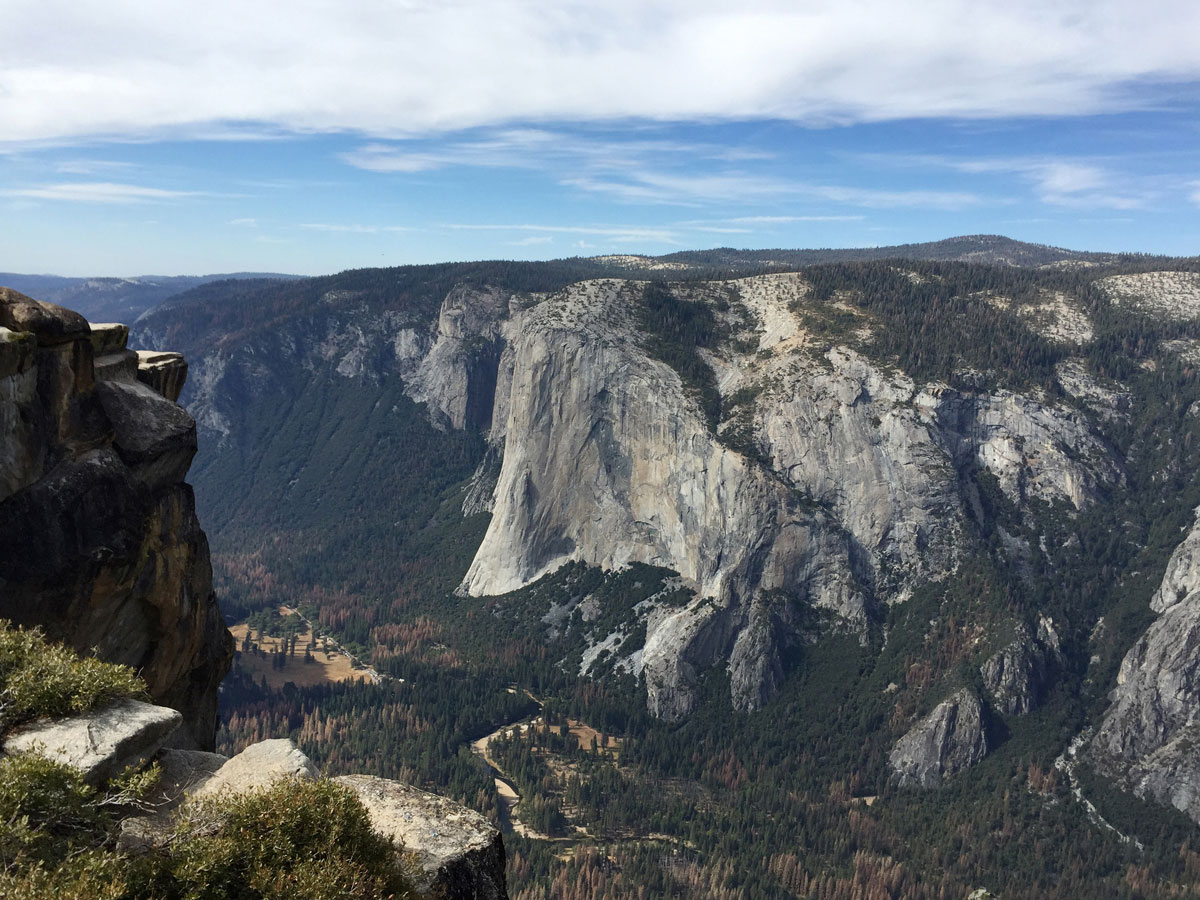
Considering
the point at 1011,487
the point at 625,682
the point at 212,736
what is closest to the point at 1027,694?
the point at 1011,487

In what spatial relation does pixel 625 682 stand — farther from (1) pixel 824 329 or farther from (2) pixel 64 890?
(2) pixel 64 890

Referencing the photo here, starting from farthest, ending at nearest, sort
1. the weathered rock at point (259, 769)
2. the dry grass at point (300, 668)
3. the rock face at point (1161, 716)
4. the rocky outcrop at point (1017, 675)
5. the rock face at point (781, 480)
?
the dry grass at point (300, 668), the rock face at point (781, 480), the rocky outcrop at point (1017, 675), the rock face at point (1161, 716), the weathered rock at point (259, 769)

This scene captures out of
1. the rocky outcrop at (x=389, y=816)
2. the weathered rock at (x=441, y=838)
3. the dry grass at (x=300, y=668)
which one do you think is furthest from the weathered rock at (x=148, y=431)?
the dry grass at (x=300, y=668)

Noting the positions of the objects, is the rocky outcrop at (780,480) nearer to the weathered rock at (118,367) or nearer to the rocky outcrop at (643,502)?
the rocky outcrop at (643,502)

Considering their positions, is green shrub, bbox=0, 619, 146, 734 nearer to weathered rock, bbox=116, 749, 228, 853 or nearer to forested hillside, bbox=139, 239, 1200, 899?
weathered rock, bbox=116, 749, 228, 853

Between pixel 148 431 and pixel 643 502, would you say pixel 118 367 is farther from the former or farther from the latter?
pixel 643 502

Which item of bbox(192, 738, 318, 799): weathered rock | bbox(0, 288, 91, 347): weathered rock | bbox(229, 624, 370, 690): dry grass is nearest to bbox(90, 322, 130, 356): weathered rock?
bbox(0, 288, 91, 347): weathered rock
